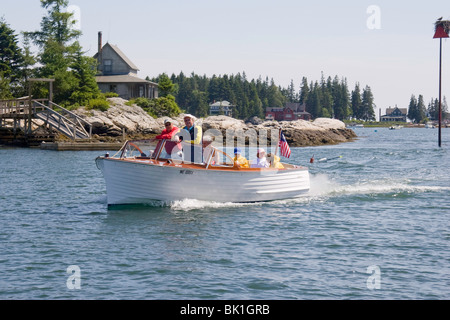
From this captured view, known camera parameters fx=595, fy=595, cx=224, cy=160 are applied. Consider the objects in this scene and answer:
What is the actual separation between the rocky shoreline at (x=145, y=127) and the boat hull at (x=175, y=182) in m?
28.6

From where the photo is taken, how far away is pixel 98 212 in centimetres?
2083

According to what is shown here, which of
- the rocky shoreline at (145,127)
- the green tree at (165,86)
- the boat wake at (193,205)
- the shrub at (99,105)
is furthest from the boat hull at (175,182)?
the green tree at (165,86)

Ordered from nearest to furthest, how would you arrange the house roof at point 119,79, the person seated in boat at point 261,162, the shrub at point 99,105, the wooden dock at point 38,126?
the person seated in boat at point 261,162, the wooden dock at point 38,126, the shrub at point 99,105, the house roof at point 119,79

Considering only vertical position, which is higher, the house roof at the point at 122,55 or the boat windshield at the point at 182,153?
the house roof at the point at 122,55

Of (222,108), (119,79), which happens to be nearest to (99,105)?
(119,79)

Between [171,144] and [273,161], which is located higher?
[171,144]

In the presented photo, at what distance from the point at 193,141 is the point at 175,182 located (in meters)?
1.52

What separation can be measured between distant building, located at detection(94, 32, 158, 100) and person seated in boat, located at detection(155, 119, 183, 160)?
60425 mm

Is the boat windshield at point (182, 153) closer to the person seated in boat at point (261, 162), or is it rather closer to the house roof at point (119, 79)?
the person seated in boat at point (261, 162)

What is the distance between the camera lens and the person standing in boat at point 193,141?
20.0 meters

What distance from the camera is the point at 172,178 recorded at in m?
20.0

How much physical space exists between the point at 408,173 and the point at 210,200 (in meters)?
19.6

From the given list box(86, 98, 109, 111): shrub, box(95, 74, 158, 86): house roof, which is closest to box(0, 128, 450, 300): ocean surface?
box(86, 98, 109, 111): shrub

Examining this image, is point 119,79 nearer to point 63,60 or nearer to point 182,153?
point 63,60
